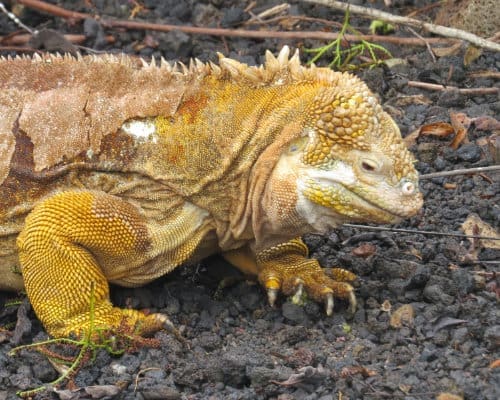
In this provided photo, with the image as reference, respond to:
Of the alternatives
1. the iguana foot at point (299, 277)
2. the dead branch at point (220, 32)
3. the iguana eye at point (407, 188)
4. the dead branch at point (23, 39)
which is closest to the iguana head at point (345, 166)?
the iguana eye at point (407, 188)

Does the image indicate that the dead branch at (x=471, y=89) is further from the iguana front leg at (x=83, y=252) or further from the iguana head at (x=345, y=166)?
the iguana front leg at (x=83, y=252)

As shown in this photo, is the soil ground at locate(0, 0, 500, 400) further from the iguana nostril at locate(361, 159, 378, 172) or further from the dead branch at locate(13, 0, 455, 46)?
the iguana nostril at locate(361, 159, 378, 172)

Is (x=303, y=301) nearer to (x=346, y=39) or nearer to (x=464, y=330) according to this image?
(x=464, y=330)

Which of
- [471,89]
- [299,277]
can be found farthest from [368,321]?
[471,89]

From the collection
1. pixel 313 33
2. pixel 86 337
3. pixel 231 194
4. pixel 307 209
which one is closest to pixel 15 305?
pixel 86 337

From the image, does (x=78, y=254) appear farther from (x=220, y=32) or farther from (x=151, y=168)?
(x=220, y=32)

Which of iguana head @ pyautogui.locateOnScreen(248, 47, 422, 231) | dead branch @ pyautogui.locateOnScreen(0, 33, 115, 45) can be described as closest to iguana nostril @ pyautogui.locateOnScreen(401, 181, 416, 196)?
iguana head @ pyautogui.locateOnScreen(248, 47, 422, 231)

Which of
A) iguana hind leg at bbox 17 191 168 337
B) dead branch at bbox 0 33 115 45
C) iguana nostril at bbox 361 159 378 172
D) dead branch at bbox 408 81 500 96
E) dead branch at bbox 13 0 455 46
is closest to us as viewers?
iguana nostril at bbox 361 159 378 172

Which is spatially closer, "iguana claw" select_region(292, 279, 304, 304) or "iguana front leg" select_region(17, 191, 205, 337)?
"iguana front leg" select_region(17, 191, 205, 337)
